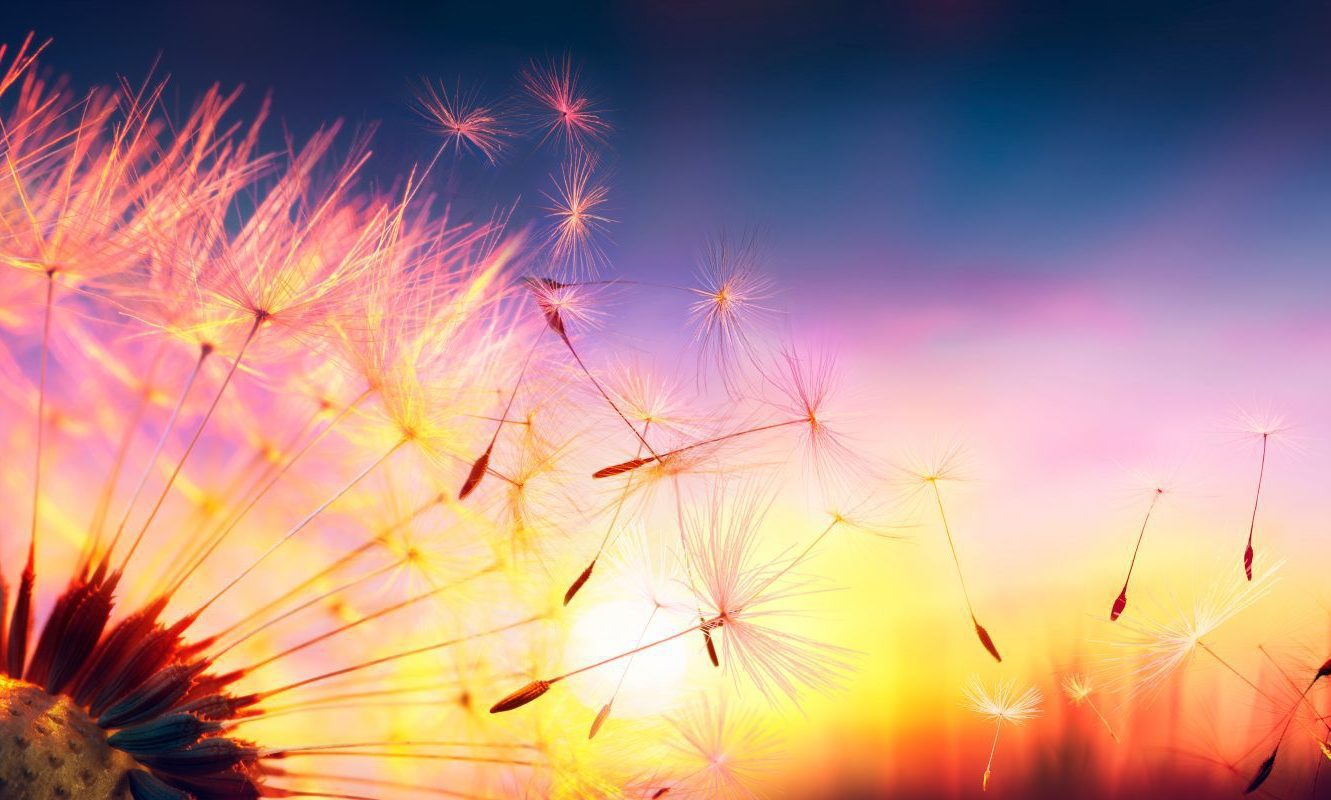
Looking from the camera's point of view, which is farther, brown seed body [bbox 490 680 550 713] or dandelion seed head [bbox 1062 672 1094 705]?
dandelion seed head [bbox 1062 672 1094 705]

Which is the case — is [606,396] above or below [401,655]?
above

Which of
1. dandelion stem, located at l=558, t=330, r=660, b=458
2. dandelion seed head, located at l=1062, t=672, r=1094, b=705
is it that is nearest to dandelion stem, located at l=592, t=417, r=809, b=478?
dandelion stem, located at l=558, t=330, r=660, b=458

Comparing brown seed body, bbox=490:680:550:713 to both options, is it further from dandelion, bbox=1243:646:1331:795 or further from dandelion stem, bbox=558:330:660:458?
dandelion, bbox=1243:646:1331:795

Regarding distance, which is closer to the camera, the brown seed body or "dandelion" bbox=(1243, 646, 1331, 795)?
the brown seed body

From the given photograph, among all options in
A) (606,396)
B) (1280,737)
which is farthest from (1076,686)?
(606,396)

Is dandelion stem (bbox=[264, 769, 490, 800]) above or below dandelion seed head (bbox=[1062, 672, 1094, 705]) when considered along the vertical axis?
below

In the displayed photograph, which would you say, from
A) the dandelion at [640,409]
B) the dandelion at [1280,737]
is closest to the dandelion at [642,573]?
the dandelion at [640,409]

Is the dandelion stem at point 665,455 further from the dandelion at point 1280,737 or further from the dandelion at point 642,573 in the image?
the dandelion at point 1280,737

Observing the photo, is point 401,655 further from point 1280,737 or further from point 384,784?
point 1280,737

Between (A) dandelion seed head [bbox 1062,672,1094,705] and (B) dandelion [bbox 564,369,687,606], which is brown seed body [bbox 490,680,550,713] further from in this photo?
(A) dandelion seed head [bbox 1062,672,1094,705]

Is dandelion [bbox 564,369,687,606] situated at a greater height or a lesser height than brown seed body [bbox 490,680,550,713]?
greater

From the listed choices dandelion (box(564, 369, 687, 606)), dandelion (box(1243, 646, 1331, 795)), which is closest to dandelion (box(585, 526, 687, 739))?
dandelion (box(564, 369, 687, 606))

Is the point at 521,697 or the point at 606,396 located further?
the point at 606,396
